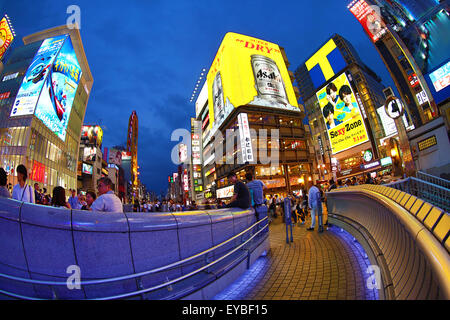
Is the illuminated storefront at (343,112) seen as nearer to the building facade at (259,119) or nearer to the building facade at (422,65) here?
the building facade at (259,119)

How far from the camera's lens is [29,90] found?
28203 millimetres

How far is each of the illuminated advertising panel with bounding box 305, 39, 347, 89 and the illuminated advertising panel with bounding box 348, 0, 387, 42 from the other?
497 inches

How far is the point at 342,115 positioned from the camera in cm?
4197

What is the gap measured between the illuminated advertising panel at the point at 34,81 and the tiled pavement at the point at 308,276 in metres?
37.0

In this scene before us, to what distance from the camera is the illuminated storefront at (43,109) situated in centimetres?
2639

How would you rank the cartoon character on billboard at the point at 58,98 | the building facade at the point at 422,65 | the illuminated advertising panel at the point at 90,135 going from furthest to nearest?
the illuminated advertising panel at the point at 90,135, the cartoon character on billboard at the point at 58,98, the building facade at the point at 422,65

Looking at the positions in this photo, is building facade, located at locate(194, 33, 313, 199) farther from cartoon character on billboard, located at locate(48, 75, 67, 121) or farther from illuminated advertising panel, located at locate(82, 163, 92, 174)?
illuminated advertising panel, located at locate(82, 163, 92, 174)

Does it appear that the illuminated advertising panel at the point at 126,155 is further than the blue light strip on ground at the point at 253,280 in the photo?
Yes

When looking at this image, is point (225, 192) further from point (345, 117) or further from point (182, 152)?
point (182, 152)

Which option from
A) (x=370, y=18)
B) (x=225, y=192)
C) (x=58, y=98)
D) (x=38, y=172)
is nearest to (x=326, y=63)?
(x=370, y=18)

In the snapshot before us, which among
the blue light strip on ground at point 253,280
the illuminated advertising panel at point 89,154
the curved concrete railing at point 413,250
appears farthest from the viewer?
the illuminated advertising panel at point 89,154

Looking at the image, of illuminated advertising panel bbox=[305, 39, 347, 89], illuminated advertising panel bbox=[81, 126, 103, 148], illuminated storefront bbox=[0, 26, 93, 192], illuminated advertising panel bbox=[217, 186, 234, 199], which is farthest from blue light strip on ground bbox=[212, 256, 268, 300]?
illuminated advertising panel bbox=[81, 126, 103, 148]

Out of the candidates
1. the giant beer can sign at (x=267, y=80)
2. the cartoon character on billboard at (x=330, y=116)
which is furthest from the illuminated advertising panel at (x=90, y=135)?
the cartoon character on billboard at (x=330, y=116)
